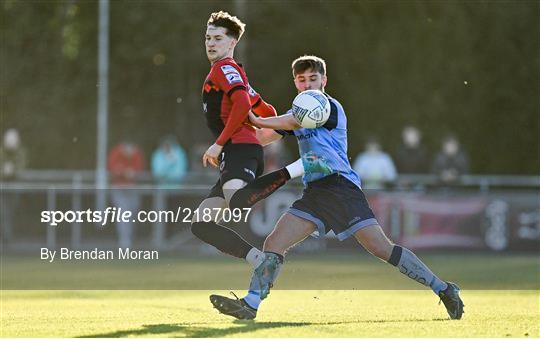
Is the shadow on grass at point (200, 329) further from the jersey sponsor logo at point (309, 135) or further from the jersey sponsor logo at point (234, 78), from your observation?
the jersey sponsor logo at point (234, 78)

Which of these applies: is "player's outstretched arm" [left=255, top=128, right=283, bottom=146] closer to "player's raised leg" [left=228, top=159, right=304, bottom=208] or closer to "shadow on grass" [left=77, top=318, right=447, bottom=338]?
"player's raised leg" [left=228, top=159, right=304, bottom=208]

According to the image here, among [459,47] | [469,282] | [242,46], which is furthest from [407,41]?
[469,282]

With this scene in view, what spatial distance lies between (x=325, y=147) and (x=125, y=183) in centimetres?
1384

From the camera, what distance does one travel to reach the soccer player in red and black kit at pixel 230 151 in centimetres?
945

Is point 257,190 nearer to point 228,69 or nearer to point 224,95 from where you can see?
point 224,95

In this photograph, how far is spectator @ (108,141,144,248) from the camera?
21.0 metres

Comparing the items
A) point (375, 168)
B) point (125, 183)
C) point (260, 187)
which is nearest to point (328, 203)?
point (260, 187)

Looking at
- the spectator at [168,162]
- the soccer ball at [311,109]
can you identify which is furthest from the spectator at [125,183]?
the soccer ball at [311,109]

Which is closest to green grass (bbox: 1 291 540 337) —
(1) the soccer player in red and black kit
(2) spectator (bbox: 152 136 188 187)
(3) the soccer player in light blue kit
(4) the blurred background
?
(3) the soccer player in light blue kit

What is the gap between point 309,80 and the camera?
31.3ft

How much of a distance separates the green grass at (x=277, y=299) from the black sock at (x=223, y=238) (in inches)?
21.6

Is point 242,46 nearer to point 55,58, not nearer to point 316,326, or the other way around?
point 55,58

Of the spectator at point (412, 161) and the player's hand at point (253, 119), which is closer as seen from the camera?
the player's hand at point (253, 119)

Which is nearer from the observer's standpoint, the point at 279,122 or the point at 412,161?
the point at 279,122
